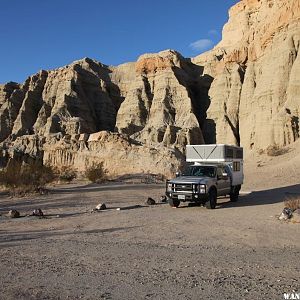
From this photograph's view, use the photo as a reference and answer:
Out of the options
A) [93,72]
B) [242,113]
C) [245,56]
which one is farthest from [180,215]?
[93,72]

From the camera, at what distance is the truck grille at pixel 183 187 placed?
15359mm

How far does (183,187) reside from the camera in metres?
15.5

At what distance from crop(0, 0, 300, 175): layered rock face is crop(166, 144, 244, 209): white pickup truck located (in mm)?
20456

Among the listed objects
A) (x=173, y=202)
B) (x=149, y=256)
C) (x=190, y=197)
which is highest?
(x=190, y=197)

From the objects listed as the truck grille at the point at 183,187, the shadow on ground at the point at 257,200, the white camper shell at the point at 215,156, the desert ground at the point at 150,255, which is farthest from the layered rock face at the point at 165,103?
the desert ground at the point at 150,255

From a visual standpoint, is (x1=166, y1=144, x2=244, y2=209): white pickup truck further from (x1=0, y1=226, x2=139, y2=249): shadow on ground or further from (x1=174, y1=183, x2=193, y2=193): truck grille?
(x1=0, y1=226, x2=139, y2=249): shadow on ground

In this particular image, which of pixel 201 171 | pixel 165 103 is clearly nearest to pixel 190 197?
pixel 201 171

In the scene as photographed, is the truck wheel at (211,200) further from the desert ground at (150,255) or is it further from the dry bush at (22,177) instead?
the dry bush at (22,177)

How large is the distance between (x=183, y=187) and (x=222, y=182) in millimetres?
2308

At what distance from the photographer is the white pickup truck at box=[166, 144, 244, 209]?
50.3ft

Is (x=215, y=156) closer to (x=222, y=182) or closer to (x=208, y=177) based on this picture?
(x=222, y=182)

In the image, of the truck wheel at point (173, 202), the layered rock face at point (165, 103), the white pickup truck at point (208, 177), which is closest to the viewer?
the white pickup truck at point (208, 177)

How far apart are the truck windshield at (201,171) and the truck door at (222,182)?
310 millimetres

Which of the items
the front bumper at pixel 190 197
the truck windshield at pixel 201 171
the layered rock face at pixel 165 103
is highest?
the layered rock face at pixel 165 103
